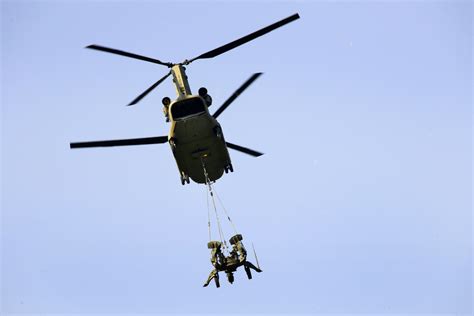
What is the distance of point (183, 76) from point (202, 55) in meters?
1.67

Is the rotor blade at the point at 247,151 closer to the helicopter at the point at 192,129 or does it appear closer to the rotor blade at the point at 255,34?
the helicopter at the point at 192,129

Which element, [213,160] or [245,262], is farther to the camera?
[213,160]

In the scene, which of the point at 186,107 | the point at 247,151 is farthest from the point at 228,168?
the point at 186,107

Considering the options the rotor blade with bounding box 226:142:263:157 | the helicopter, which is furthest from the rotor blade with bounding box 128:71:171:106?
the rotor blade with bounding box 226:142:263:157

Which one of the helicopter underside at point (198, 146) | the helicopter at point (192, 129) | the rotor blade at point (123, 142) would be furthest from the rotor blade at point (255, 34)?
the rotor blade at point (123, 142)

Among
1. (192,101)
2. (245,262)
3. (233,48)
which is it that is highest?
(233,48)

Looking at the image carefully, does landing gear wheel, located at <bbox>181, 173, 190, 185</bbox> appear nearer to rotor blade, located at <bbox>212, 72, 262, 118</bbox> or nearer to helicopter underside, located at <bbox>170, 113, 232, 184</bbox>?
helicopter underside, located at <bbox>170, 113, 232, 184</bbox>

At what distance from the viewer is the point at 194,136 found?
2842 cm

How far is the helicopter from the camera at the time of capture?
28.0m

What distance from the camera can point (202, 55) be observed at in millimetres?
28938

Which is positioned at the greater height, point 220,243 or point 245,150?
point 245,150

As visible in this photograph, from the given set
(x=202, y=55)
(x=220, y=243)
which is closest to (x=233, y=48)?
(x=202, y=55)

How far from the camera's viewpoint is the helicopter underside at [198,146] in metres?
28.2

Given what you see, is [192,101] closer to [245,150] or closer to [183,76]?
[183,76]
